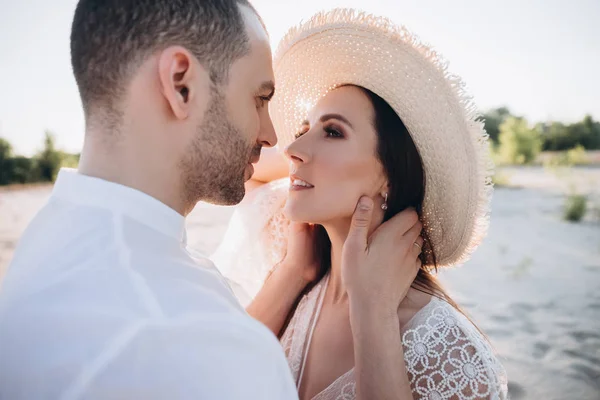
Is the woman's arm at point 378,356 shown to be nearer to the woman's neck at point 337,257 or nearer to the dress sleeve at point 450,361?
the dress sleeve at point 450,361

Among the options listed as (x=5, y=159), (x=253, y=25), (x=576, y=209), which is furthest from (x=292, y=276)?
(x=5, y=159)

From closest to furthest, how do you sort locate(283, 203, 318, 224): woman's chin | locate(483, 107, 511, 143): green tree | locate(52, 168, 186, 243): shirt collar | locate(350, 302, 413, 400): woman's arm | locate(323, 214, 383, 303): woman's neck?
locate(52, 168, 186, 243): shirt collar < locate(350, 302, 413, 400): woman's arm < locate(283, 203, 318, 224): woman's chin < locate(323, 214, 383, 303): woman's neck < locate(483, 107, 511, 143): green tree

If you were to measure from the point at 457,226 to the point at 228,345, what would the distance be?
1466 mm

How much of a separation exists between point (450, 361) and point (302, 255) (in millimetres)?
988

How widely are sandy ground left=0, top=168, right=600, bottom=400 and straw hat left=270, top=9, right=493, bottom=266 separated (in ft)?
8.73

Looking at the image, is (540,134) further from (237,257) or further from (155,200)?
(155,200)

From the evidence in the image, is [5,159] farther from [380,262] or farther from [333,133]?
[380,262]

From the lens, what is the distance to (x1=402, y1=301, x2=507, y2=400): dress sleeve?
1.78 m

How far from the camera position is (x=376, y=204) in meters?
2.36

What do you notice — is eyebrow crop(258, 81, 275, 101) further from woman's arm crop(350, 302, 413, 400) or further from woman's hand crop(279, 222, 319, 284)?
woman's hand crop(279, 222, 319, 284)

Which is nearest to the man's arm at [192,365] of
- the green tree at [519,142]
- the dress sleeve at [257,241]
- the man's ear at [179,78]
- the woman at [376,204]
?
the man's ear at [179,78]

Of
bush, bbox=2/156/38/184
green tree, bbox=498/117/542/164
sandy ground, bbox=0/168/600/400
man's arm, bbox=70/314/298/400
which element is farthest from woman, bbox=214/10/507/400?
green tree, bbox=498/117/542/164

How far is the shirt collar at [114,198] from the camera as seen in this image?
1.21m

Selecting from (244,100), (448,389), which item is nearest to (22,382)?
(244,100)
